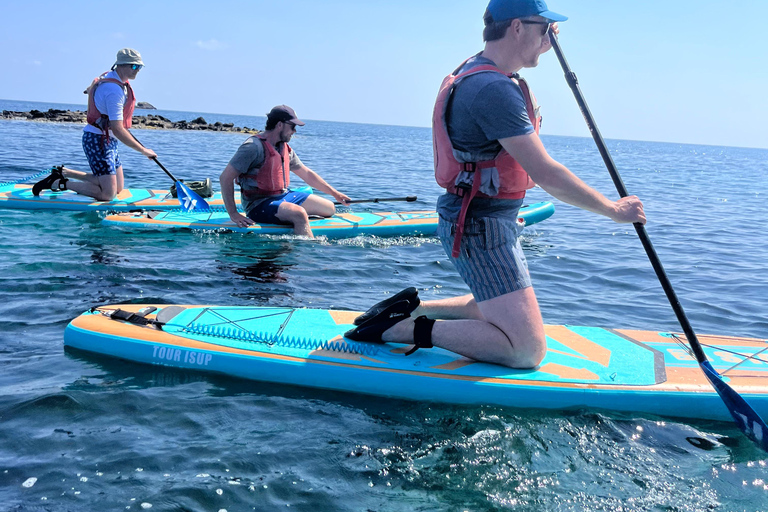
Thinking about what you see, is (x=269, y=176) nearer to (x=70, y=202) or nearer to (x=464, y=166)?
(x=70, y=202)

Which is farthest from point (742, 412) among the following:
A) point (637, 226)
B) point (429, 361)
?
point (429, 361)

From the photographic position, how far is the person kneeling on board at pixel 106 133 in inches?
324

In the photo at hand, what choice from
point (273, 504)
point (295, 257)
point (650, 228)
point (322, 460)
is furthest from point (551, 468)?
point (650, 228)

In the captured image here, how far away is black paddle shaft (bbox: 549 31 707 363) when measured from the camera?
11.1ft

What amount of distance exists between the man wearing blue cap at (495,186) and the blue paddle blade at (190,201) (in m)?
5.65

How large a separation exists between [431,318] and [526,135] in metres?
1.43

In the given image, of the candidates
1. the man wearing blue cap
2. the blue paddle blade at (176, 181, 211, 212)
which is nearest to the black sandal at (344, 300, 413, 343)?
the man wearing blue cap

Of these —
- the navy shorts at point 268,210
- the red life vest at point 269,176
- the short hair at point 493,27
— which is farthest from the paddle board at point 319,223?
the short hair at point 493,27

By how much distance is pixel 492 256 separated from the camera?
3.32m

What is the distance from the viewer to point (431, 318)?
395 centimetres

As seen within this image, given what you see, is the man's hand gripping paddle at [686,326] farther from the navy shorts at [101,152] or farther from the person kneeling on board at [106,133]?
the navy shorts at [101,152]

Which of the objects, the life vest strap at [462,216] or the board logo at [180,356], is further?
the board logo at [180,356]

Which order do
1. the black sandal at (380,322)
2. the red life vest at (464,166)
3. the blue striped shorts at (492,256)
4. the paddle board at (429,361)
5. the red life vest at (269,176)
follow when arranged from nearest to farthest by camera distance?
the red life vest at (464,166) < the blue striped shorts at (492,256) < the paddle board at (429,361) < the black sandal at (380,322) < the red life vest at (269,176)

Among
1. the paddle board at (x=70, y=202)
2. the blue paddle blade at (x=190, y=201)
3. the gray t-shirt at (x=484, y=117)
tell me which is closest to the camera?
the gray t-shirt at (x=484, y=117)
